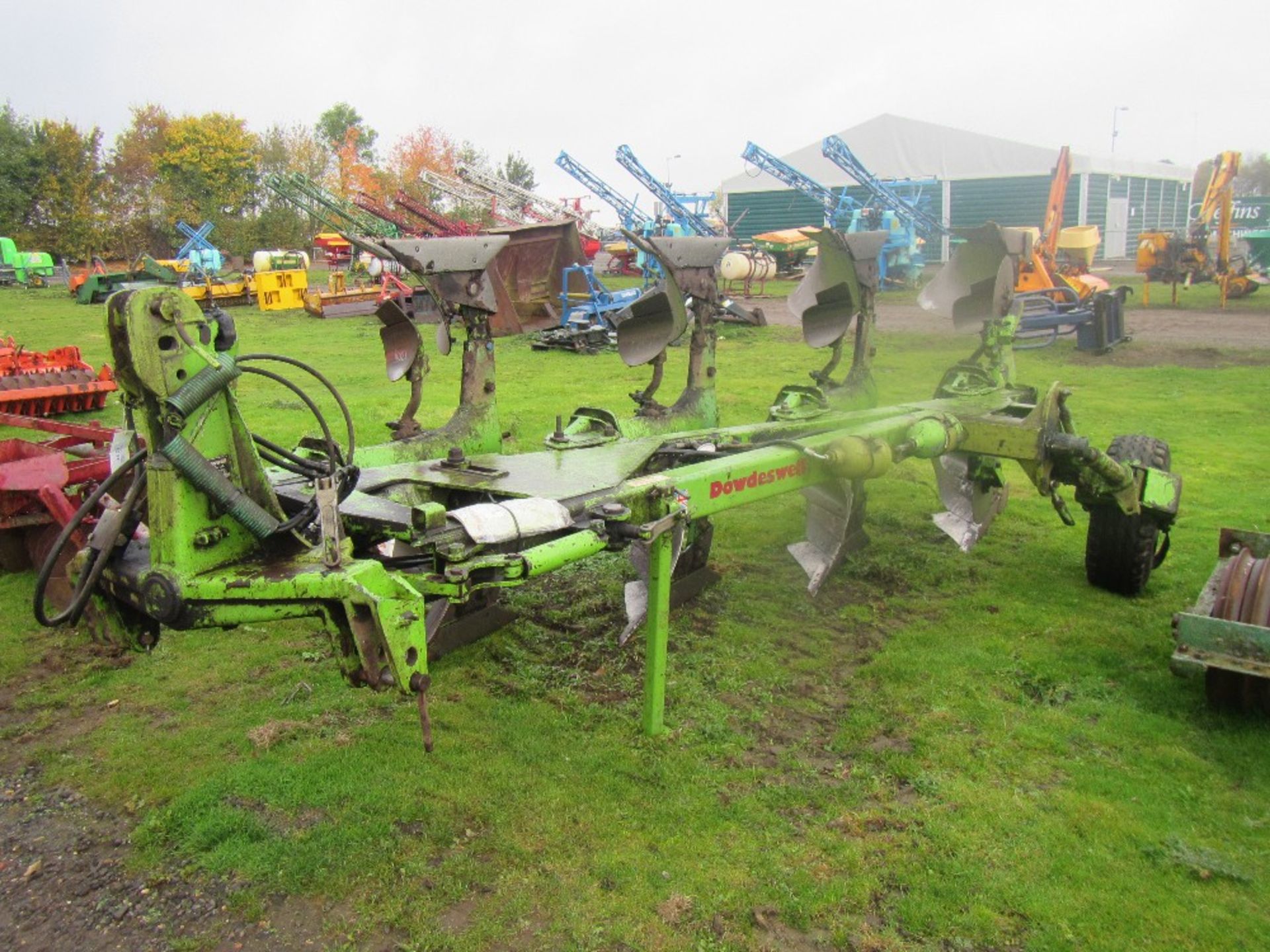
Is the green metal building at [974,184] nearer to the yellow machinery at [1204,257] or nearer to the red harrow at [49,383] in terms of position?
the yellow machinery at [1204,257]

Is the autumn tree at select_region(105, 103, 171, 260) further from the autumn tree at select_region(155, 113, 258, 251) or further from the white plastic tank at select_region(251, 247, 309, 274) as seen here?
the white plastic tank at select_region(251, 247, 309, 274)

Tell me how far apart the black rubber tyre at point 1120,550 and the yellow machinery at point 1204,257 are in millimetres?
17120

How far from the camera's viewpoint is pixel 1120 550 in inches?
205

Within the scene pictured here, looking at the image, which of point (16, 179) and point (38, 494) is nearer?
point (38, 494)

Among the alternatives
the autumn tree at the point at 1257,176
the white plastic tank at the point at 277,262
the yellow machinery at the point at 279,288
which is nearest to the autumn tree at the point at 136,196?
the white plastic tank at the point at 277,262

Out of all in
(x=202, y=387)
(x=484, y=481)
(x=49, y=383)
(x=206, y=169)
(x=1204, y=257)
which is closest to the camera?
(x=202, y=387)

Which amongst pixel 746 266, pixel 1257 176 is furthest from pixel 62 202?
pixel 1257 176

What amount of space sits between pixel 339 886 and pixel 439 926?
389mm

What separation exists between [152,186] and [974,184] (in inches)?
1504

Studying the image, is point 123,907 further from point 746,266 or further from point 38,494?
point 746,266

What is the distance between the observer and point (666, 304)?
17.0 feet

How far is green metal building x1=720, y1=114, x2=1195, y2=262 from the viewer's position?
3434 centimetres

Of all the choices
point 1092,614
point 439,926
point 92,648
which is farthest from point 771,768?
point 92,648

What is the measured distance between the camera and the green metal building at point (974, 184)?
1352 inches
